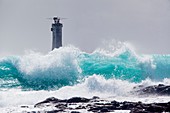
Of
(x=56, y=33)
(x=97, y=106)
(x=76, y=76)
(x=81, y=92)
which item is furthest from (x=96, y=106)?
(x=56, y=33)

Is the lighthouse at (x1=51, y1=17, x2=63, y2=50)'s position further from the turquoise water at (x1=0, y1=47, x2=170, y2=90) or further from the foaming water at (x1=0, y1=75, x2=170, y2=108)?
the foaming water at (x1=0, y1=75, x2=170, y2=108)

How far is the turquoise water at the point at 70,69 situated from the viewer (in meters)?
51.8

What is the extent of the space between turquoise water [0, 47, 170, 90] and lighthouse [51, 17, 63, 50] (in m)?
10.1

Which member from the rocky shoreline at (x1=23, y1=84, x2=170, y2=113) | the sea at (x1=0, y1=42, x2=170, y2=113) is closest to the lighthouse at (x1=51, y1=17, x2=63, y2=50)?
the sea at (x1=0, y1=42, x2=170, y2=113)

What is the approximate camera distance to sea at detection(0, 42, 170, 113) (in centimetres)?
4334

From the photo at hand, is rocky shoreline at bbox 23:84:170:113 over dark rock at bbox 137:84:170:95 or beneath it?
beneath

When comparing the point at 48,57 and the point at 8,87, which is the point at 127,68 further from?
the point at 8,87

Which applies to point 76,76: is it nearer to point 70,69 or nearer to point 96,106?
point 70,69

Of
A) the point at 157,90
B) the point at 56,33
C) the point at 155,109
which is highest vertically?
the point at 56,33

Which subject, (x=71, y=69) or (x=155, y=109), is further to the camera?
(x=71, y=69)

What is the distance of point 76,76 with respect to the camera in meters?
54.3

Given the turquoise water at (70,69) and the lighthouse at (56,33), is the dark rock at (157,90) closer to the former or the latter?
the turquoise water at (70,69)

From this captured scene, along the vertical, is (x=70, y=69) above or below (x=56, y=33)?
below

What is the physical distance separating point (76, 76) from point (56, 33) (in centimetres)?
2310
